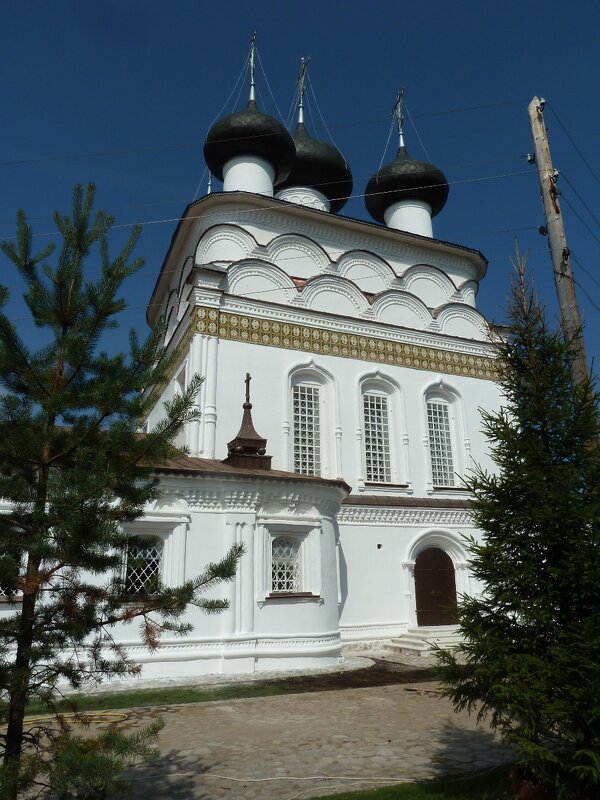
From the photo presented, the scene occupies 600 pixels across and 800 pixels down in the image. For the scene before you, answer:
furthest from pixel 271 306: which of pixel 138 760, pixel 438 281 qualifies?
pixel 138 760

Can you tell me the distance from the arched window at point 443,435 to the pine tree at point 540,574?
10.5 m

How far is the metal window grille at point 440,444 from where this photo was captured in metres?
15.3

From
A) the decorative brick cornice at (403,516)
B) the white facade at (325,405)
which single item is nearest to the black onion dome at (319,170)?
the white facade at (325,405)

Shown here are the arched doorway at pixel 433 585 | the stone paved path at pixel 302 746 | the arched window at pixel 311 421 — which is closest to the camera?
the stone paved path at pixel 302 746

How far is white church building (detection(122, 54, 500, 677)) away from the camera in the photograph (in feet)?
32.1

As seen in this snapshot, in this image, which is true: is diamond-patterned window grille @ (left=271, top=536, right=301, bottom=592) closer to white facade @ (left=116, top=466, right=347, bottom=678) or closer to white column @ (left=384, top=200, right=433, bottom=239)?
white facade @ (left=116, top=466, right=347, bottom=678)

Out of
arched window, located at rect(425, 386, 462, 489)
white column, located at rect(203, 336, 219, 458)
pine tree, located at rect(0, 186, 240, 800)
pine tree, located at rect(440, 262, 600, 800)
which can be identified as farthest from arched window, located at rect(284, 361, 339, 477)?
pine tree, located at rect(0, 186, 240, 800)

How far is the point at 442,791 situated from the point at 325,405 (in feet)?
34.1

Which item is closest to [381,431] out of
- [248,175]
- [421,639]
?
[421,639]

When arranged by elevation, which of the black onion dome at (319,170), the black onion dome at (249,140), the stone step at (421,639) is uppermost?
the black onion dome at (319,170)

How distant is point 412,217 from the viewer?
20.0m

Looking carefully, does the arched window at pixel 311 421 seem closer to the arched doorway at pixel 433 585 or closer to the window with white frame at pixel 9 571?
the arched doorway at pixel 433 585

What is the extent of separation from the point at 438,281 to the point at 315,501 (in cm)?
914

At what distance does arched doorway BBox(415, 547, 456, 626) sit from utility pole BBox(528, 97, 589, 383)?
8276 millimetres
